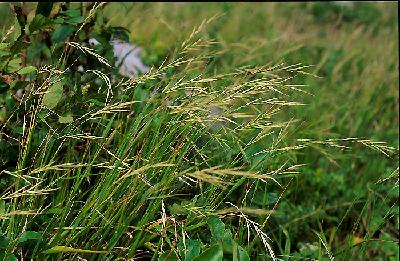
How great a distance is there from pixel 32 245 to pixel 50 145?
328 millimetres

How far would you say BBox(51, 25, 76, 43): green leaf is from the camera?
8.55ft

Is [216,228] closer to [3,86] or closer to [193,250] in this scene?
[193,250]

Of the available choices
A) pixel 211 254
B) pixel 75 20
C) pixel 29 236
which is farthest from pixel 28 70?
pixel 211 254

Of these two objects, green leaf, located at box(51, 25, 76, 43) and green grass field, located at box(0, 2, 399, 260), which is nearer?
green grass field, located at box(0, 2, 399, 260)

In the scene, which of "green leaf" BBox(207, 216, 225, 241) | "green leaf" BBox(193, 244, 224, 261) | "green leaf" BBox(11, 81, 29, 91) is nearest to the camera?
"green leaf" BBox(193, 244, 224, 261)

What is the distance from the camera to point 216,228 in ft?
6.55

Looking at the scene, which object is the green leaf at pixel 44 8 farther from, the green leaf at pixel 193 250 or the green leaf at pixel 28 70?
the green leaf at pixel 193 250

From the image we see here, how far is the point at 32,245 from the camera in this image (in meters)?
2.07

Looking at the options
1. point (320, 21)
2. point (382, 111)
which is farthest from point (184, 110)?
point (320, 21)

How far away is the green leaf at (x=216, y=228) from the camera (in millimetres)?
1990

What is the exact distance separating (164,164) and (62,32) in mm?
1043

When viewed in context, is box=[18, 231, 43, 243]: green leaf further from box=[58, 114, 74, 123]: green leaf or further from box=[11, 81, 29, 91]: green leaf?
box=[11, 81, 29, 91]: green leaf

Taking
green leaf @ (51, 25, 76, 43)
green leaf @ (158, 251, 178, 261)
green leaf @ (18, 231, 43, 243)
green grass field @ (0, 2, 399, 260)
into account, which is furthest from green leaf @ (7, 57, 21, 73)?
green leaf @ (158, 251, 178, 261)

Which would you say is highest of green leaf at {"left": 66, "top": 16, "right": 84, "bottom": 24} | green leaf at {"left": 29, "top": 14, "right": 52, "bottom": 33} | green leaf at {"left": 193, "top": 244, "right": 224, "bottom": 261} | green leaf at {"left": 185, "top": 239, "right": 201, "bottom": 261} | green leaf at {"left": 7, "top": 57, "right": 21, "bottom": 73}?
green leaf at {"left": 29, "top": 14, "right": 52, "bottom": 33}
